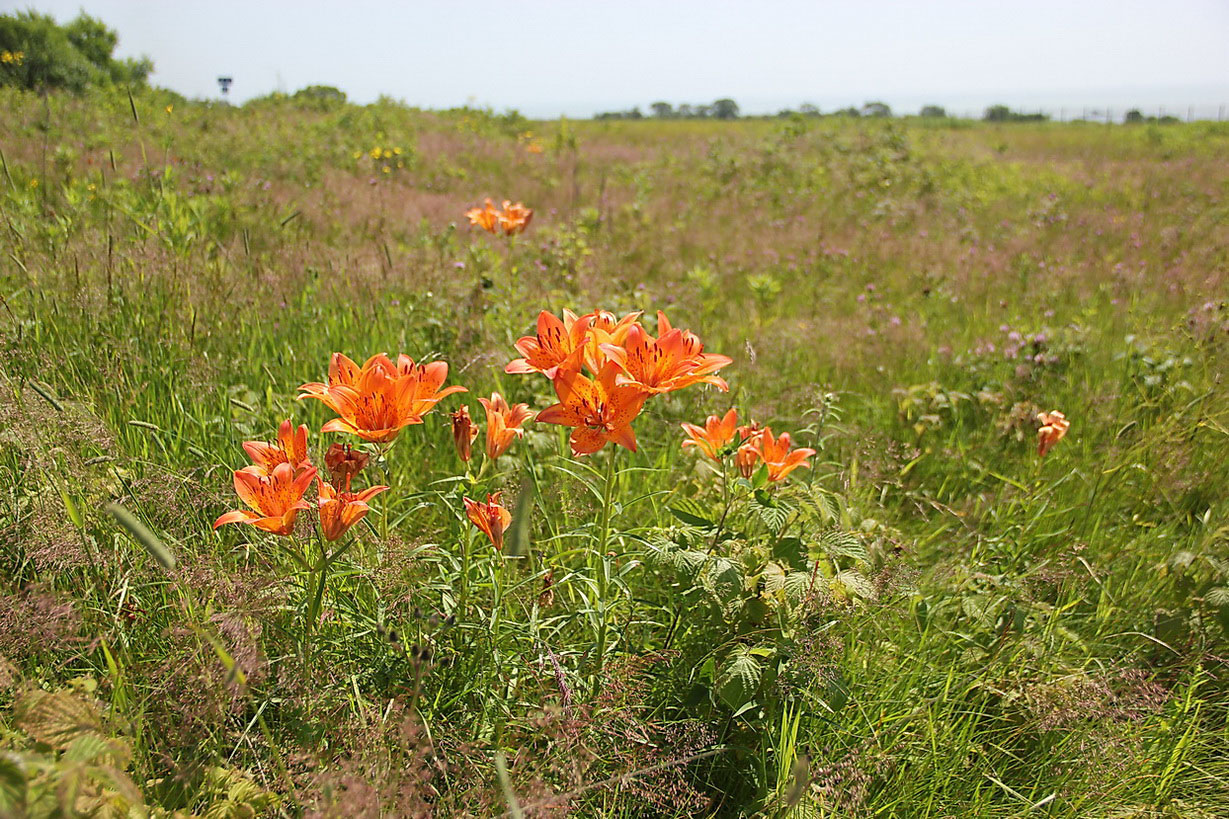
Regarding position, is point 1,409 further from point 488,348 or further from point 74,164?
point 74,164

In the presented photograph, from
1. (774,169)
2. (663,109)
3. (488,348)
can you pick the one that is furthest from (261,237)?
(663,109)

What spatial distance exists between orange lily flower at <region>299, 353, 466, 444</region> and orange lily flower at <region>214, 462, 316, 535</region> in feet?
0.37

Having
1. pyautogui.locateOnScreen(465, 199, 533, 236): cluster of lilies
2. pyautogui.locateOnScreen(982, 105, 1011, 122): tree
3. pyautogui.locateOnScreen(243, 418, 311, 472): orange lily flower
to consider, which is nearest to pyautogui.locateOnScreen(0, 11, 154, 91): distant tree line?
pyautogui.locateOnScreen(465, 199, 533, 236): cluster of lilies

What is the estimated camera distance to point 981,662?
192 centimetres

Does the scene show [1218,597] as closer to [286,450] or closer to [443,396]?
[443,396]

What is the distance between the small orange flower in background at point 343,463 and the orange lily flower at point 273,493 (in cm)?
9

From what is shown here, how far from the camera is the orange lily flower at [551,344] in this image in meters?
1.28

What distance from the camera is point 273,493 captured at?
45.6 inches

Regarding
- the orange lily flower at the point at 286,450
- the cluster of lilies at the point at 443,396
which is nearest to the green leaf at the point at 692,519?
the cluster of lilies at the point at 443,396

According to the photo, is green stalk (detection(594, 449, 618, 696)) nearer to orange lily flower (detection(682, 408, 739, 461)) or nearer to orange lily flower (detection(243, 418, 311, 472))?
orange lily flower (detection(682, 408, 739, 461))

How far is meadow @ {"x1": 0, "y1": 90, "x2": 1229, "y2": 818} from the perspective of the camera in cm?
122

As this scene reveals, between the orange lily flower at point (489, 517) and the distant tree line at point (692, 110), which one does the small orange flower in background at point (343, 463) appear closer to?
the orange lily flower at point (489, 517)

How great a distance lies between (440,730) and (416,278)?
2.53m

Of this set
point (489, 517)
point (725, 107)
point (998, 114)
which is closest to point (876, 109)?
point (489, 517)
